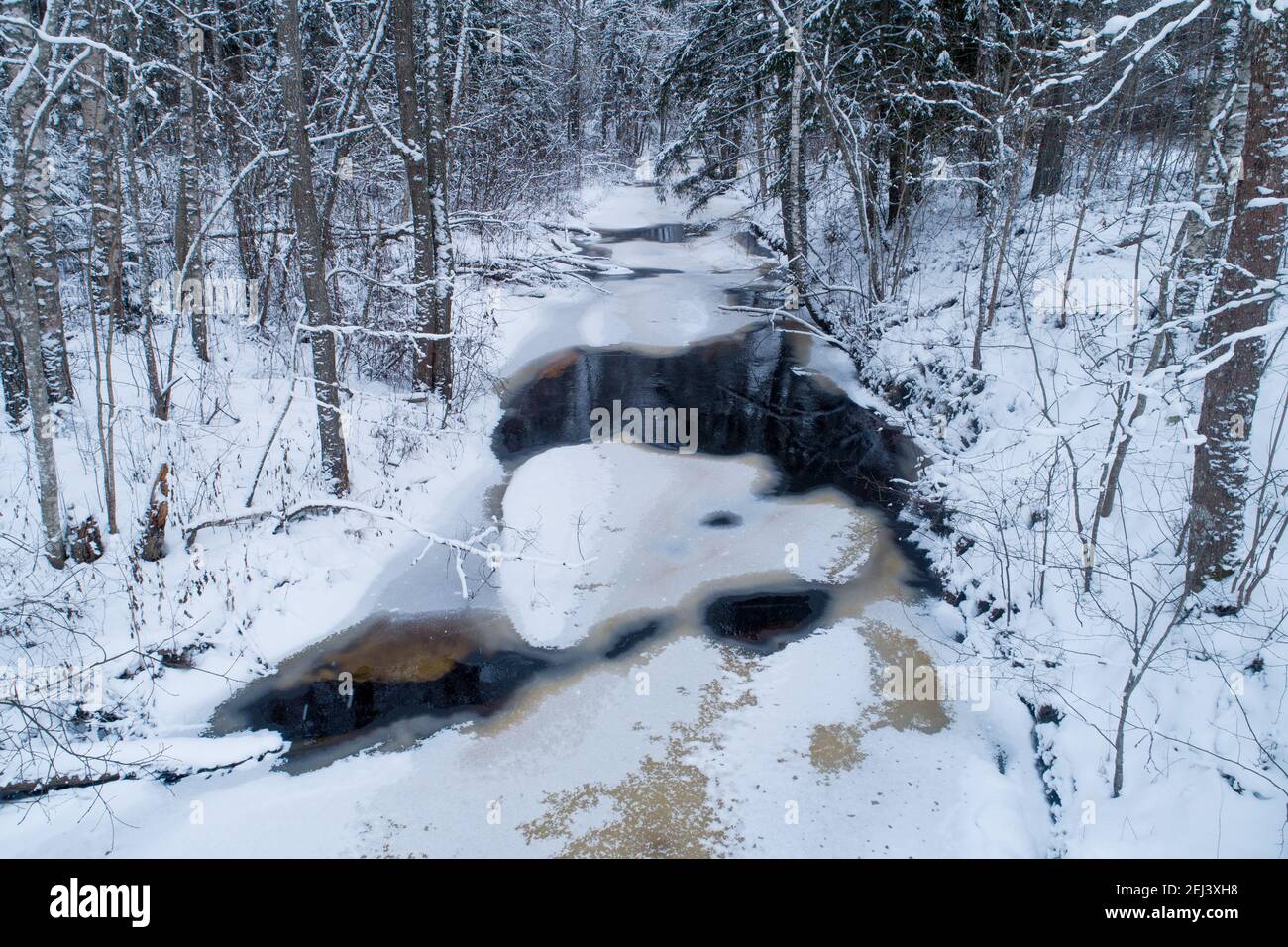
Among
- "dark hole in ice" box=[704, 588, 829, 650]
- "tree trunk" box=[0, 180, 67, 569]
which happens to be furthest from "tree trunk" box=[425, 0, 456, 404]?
"dark hole in ice" box=[704, 588, 829, 650]

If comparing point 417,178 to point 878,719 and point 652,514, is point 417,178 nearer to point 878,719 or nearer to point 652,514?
point 652,514

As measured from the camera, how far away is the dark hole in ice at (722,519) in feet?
31.2

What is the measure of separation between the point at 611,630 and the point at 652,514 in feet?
7.71

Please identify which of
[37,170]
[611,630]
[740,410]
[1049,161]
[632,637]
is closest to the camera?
[37,170]

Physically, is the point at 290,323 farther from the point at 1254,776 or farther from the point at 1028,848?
the point at 1254,776

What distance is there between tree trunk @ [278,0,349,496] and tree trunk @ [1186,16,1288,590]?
749cm

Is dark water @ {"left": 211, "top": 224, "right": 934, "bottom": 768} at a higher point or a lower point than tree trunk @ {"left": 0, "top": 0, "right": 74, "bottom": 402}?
lower

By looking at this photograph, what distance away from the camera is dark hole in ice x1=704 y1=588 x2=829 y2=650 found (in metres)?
7.51

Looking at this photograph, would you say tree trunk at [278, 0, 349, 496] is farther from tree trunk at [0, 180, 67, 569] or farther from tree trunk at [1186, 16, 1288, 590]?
tree trunk at [1186, 16, 1288, 590]

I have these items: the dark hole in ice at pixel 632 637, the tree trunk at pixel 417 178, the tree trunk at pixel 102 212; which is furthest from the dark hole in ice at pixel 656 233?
the dark hole in ice at pixel 632 637

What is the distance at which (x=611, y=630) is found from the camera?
24.9ft

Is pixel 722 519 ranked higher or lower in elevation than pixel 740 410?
lower

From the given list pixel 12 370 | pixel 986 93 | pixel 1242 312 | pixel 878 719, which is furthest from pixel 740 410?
pixel 12 370

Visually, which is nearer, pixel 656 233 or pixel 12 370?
pixel 12 370
